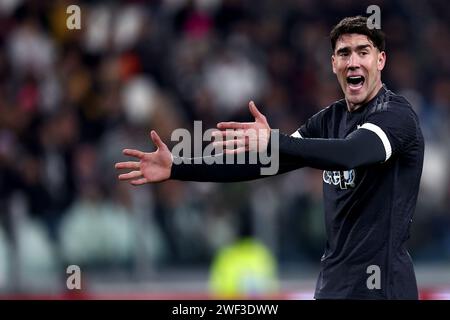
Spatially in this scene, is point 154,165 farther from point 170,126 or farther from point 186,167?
point 170,126

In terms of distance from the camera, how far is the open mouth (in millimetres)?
5203

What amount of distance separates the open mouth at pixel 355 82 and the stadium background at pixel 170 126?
4.70 m

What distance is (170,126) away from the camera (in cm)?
1158

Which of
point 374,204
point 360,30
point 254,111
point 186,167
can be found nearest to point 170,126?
point 186,167

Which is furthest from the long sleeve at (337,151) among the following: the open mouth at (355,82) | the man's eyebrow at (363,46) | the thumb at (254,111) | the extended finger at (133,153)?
the extended finger at (133,153)

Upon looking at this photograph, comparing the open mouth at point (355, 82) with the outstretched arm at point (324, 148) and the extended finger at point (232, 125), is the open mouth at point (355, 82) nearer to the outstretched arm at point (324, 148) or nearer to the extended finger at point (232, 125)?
the outstretched arm at point (324, 148)

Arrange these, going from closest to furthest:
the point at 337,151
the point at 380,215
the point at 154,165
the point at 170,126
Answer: the point at 337,151 → the point at 380,215 → the point at 154,165 → the point at 170,126

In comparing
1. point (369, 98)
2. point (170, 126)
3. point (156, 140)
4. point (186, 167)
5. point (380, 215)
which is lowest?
point (380, 215)

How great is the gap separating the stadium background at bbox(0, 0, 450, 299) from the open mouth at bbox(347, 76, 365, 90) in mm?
4699

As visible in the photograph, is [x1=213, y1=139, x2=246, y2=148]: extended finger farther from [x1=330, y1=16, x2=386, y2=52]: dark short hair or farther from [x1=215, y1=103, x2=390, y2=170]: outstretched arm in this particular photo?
[x1=330, y1=16, x2=386, y2=52]: dark short hair

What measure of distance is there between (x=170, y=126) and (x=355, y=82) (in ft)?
21.2

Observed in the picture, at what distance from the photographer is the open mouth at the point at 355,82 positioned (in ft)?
17.1

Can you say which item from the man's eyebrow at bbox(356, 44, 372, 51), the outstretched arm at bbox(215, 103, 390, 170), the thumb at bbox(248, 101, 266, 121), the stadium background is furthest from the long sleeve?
the stadium background
